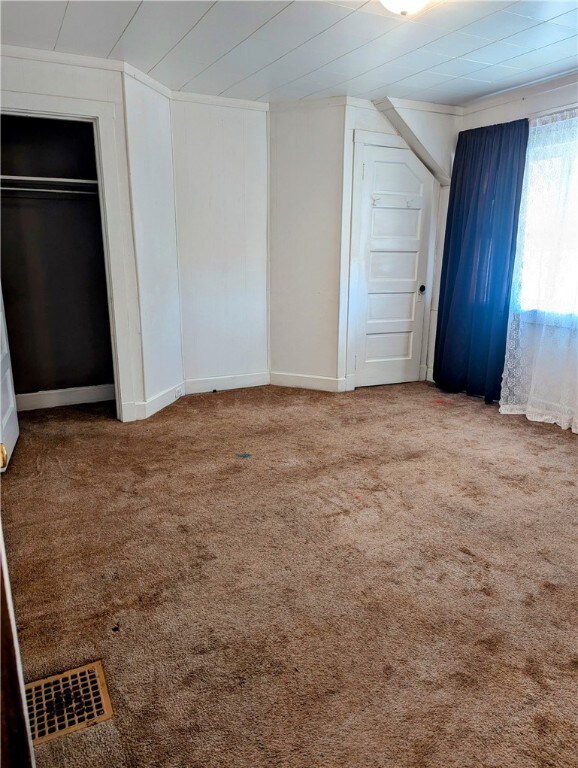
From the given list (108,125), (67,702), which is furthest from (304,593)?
(108,125)

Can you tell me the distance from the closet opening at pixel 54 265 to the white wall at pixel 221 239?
2.37 feet

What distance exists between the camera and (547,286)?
12.8 ft

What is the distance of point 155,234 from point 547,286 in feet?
10.2

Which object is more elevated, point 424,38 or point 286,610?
point 424,38

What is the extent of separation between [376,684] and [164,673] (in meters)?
0.67

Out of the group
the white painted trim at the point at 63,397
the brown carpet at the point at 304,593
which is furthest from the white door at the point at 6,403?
the white painted trim at the point at 63,397

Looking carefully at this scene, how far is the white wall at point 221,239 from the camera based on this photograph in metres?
4.33

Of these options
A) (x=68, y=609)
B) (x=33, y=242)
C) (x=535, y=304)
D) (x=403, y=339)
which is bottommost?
(x=68, y=609)

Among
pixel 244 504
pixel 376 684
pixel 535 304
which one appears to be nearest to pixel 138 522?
pixel 244 504

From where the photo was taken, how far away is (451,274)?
4.66 m

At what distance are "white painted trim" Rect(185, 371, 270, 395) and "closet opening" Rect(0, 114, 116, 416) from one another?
0.72 metres

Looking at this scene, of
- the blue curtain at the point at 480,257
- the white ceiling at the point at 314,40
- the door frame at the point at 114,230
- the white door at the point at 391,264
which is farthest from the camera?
the white door at the point at 391,264

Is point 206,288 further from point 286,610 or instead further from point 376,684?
point 376,684

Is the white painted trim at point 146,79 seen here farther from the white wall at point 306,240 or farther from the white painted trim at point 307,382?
the white painted trim at point 307,382
